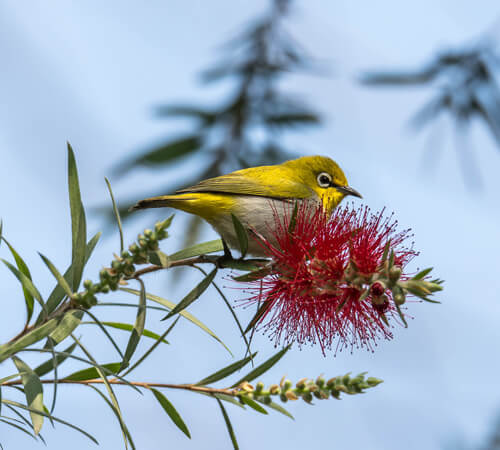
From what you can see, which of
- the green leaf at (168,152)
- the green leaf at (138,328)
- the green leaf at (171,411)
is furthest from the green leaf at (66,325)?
the green leaf at (168,152)

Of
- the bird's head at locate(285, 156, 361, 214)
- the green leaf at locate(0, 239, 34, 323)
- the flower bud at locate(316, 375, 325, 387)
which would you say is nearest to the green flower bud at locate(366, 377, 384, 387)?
the flower bud at locate(316, 375, 325, 387)

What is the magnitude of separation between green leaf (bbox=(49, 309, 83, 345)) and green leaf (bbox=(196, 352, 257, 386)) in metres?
0.42

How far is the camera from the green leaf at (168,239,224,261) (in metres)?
1.90

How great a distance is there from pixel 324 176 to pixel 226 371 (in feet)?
6.02

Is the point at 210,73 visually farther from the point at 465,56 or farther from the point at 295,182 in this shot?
the point at 465,56

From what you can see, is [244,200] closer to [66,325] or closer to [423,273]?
[423,273]

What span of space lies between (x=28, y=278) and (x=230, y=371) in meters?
0.66

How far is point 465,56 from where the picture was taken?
13.7 ft

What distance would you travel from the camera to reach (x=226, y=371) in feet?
5.98

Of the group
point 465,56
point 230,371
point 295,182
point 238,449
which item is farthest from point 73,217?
point 465,56

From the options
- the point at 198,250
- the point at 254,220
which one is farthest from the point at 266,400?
the point at 254,220

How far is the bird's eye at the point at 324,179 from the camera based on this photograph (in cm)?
342

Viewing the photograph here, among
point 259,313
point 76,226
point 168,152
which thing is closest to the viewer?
point 76,226

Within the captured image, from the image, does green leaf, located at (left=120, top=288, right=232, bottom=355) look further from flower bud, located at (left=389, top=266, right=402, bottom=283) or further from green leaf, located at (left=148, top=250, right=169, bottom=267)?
flower bud, located at (left=389, top=266, right=402, bottom=283)
